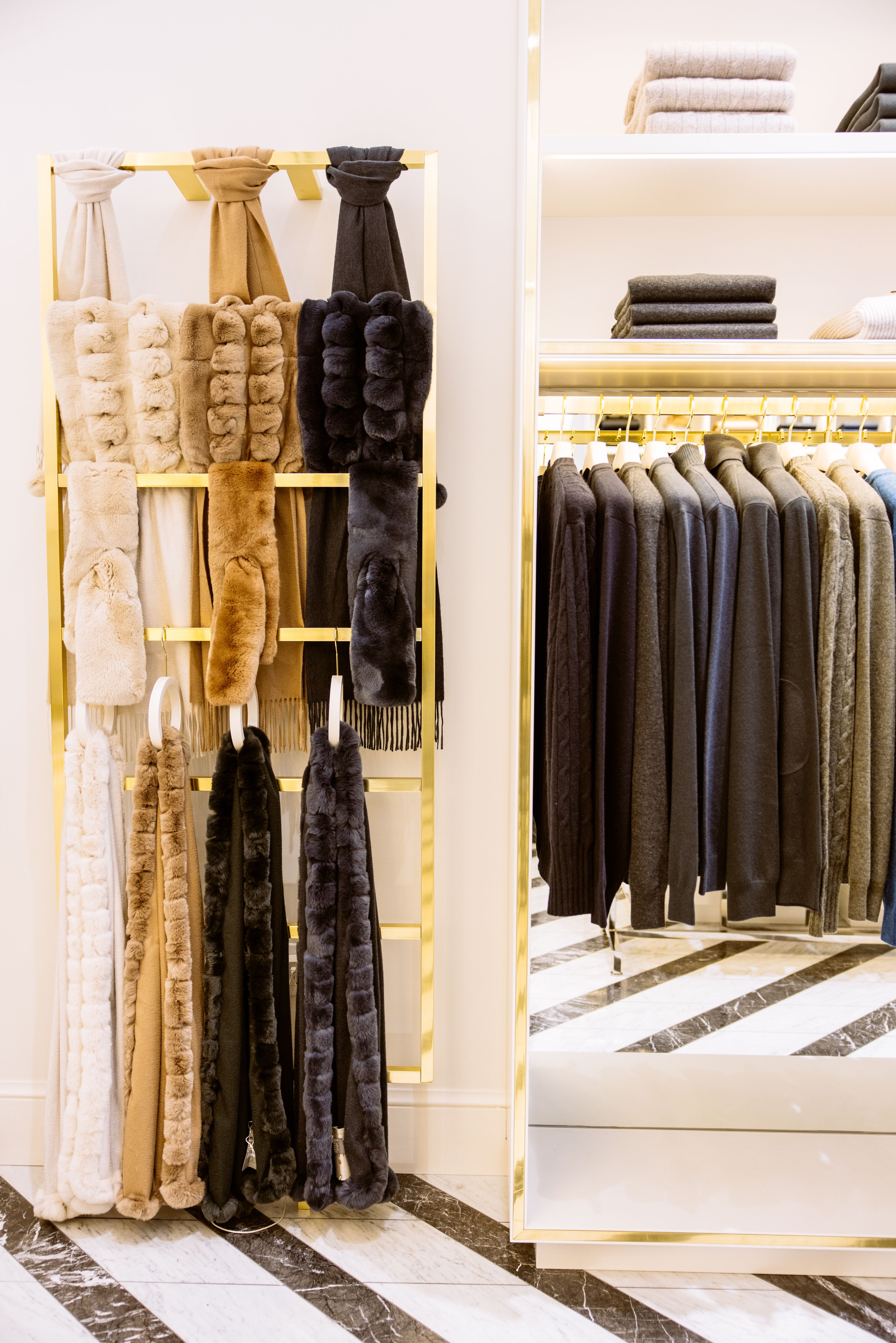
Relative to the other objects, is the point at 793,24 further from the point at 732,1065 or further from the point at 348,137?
the point at 732,1065

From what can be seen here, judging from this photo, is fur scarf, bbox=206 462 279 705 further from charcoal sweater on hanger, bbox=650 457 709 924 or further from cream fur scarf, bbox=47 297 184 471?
charcoal sweater on hanger, bbox=650 457 709 924

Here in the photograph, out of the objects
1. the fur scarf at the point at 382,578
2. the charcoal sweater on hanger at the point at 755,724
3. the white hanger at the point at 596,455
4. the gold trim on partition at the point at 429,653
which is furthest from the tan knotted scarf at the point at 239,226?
the charcoal sweater on hanger at the point at 755,724

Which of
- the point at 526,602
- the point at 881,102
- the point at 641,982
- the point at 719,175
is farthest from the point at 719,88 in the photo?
the point at 641,982

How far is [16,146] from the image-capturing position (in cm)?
174

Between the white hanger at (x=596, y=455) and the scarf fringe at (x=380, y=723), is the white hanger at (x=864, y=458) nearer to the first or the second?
the white hanger at (x=596, y=455)

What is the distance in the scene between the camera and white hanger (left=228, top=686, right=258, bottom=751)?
1.63m

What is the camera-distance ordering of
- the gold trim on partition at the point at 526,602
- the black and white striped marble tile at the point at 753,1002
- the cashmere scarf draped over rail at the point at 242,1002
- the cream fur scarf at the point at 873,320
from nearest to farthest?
1. the gold trim on partition at the point at 526,602
2. the cream fur scarf at the point at 873,320
3. the cashmere scarf draped over rail at the point at 242,1002
4. the black and white striped marble tile at the point at 753,1002

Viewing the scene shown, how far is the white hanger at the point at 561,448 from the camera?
163cm

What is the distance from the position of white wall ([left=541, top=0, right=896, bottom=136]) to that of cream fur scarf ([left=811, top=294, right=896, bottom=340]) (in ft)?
1.57

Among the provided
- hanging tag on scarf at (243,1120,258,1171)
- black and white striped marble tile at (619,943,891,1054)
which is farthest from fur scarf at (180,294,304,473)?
black and white striped marble tile at (619,943,891,1054)

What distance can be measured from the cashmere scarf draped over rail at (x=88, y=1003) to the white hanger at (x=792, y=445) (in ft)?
4.95

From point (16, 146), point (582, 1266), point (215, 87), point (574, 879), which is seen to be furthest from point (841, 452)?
point (16, 146)

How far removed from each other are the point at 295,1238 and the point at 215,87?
7.90 feet

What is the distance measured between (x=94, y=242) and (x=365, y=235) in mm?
542
